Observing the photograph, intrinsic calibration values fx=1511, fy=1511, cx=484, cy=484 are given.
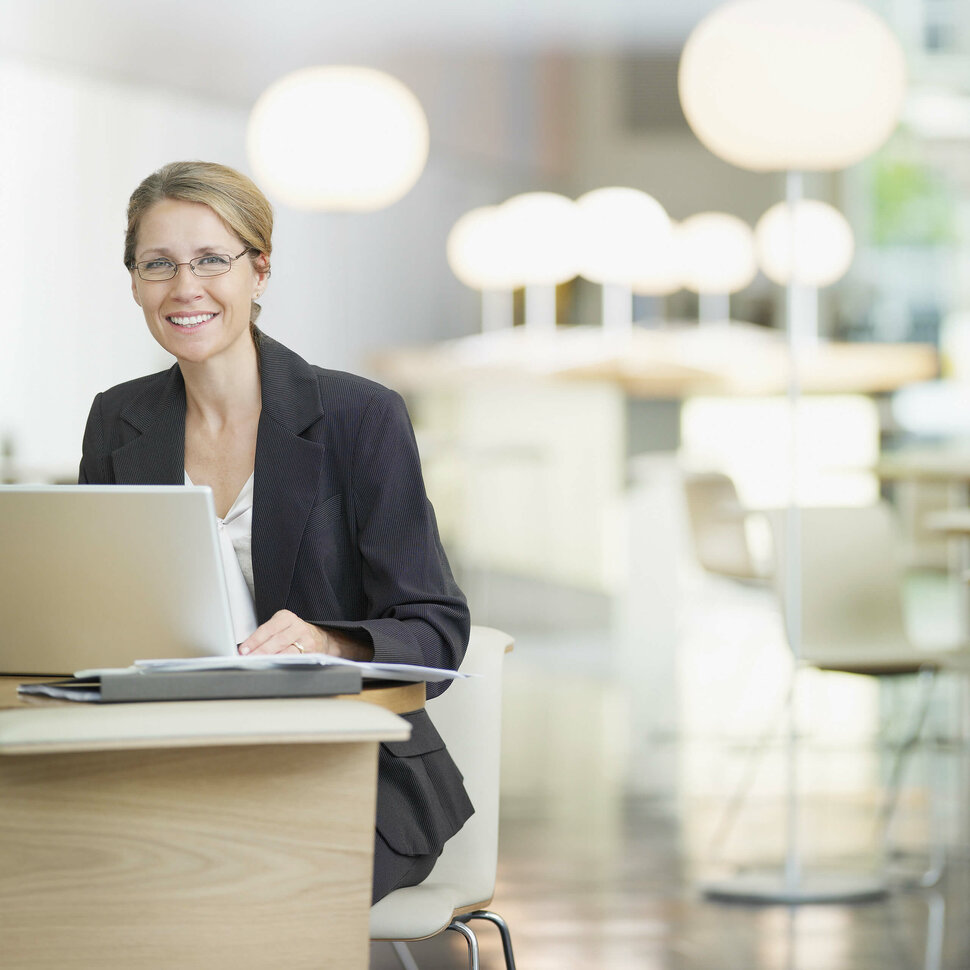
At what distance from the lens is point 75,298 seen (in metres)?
7.35

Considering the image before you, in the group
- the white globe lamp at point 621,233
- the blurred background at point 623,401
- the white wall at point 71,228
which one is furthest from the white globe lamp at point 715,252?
the white wall at point 71,228

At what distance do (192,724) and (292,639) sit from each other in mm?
325

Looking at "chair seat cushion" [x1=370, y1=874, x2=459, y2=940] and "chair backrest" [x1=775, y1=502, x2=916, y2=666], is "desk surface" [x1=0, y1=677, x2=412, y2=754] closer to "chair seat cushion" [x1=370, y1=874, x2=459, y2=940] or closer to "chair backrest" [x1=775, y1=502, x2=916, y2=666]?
"chair seat cushion" [x1=370, y1=874, x2=459, y2=940]

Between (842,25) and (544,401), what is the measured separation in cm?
472

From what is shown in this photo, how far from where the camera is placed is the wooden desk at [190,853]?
3.94 feet

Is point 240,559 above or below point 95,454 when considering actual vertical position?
below

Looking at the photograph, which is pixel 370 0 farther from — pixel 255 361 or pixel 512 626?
pixel 255 361

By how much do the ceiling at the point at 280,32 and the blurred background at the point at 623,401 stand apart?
0.08ft

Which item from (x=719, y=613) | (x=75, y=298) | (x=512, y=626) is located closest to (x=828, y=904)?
(x=512, y=626)

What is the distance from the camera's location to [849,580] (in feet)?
11.8

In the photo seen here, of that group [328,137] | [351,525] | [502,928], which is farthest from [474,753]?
[328,137]

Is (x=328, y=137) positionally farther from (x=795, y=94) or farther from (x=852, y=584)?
(x=852, y=584)

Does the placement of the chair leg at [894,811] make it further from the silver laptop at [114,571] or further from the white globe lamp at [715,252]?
the white globe lamp at [715,252]

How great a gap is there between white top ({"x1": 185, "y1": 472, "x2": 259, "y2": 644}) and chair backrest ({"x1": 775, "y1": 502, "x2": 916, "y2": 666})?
6.85 feet
